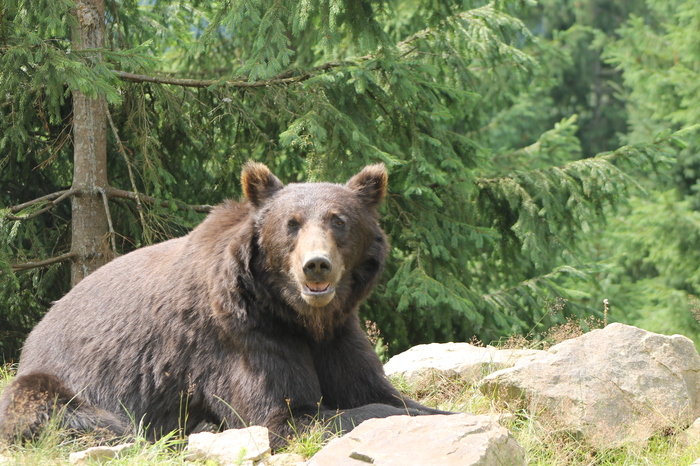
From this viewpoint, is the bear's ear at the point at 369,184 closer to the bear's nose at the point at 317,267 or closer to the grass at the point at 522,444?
the bear's nose at the point at 317,267

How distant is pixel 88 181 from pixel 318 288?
406 cm

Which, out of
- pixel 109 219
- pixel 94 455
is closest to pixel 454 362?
pixel 94 455

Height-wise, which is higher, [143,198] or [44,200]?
Answer: [44,200]

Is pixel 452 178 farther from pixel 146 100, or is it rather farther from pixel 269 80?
pixel 146 100

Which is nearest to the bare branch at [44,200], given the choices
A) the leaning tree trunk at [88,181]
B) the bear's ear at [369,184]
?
the leaning tree trunk at [88,181]

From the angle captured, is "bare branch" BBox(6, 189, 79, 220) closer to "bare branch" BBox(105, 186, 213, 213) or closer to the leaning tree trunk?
the leaning tree trunk

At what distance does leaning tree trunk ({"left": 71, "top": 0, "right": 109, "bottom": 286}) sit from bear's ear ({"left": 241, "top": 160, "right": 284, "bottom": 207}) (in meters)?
3.10

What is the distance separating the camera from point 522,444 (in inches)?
157

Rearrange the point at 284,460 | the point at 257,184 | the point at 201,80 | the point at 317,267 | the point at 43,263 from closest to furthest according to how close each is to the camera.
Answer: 1. the point at 284,460
2. the point at 317,267
3. the point at 257,184
4. the point at 43,263
5. the point at 201,80

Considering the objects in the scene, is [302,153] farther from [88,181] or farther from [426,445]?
[426,445]

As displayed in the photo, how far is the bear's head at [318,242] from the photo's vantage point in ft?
13.3

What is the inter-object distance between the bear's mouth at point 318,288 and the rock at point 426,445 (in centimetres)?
82

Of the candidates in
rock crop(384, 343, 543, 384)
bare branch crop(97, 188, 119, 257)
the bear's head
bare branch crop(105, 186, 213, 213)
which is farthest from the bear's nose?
bare branch crop(97, 188, 119, 257)

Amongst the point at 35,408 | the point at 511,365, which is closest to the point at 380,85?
the point at 511,365
